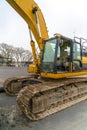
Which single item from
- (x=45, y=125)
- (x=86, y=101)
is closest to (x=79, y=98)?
(x=86, y=101)

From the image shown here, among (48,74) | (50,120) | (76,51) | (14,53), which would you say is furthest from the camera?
(14,53)

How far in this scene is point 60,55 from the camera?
7141mm

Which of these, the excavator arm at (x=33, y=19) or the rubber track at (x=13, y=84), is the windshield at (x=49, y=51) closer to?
the excavator arm at (x=33, y=19)

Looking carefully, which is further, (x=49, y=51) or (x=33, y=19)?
(x=33, y=19)

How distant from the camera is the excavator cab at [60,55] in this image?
683cm

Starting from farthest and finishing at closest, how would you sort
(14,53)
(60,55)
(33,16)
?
(14,53) → (33,16) → (60,55)

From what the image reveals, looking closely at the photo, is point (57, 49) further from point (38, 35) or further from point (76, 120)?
point (76, 120)

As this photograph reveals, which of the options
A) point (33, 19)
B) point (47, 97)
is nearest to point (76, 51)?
point (33, 19)

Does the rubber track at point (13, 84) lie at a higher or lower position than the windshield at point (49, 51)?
lower

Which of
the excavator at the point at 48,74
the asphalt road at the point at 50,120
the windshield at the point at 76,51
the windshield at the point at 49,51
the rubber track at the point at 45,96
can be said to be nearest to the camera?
the asphalt road at the point at 50,120

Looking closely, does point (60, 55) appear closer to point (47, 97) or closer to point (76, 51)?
point (76, 51)

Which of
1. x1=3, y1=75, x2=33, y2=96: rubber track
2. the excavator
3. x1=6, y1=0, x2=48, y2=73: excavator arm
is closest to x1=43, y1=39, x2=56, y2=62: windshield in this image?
the excavator

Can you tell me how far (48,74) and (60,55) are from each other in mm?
858

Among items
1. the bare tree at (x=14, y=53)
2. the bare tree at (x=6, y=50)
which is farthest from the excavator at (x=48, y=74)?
the bare tree at (x=6, y=50)
